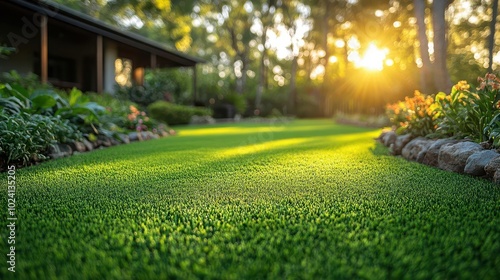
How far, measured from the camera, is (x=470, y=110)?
3609mm

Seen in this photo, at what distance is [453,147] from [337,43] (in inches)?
1233

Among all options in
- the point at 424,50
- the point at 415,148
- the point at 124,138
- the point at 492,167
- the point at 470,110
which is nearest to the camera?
the point at 492,167

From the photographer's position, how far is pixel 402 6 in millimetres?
18469

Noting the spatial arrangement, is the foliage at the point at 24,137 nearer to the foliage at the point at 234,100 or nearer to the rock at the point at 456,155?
the rock at the point at 456,155

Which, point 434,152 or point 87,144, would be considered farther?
point 87,144

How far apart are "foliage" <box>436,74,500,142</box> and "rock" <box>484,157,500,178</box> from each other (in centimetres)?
50

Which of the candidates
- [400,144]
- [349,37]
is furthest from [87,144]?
[349,37]

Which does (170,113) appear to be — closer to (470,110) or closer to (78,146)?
(78,146)

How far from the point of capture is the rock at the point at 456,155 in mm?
3191

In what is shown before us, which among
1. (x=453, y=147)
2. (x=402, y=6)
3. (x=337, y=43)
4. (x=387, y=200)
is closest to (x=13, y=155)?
(x=387, y=200)

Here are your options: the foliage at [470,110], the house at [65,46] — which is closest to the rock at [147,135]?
the house at [65,46]

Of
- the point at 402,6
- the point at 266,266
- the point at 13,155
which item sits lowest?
the point at 266,266

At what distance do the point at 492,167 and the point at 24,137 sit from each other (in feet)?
14.5

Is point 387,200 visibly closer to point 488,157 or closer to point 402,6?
point 488,157
